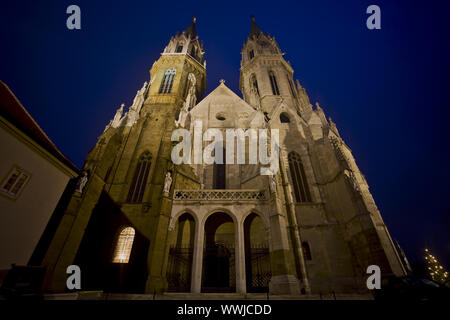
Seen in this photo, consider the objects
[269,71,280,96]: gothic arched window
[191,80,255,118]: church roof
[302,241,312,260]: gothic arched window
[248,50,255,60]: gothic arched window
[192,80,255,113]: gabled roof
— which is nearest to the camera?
[302,241,312,260]: gothic arched window

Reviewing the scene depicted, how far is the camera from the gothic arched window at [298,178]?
1457 cm

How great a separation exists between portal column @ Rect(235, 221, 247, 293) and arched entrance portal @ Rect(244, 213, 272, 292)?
1681 mm

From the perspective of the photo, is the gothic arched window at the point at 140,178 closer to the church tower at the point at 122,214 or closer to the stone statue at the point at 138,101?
the church tower at the point at 122,214

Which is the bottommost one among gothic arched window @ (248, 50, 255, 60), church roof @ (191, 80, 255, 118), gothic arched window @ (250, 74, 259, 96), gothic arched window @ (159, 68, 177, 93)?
church roof @ (191, 80, 255, 118)

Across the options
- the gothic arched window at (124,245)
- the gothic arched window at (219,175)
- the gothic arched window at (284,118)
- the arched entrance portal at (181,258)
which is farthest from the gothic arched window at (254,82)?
the gothic arched window at (124,245)

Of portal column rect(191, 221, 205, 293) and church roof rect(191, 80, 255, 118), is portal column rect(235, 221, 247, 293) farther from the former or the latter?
church roof rect(191, 80, 255, 118)

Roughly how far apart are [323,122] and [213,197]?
45.5ft

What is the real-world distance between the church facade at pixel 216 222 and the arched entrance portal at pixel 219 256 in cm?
7

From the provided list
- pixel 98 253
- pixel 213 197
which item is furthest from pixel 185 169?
pixel 98 253

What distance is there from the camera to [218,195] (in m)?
12.5

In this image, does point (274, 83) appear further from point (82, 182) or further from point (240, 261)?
point (82, 182)

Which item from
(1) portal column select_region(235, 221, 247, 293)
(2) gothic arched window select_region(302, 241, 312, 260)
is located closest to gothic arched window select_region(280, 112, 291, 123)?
(2) gothic arched window select_region(302, 241, 312, 260)

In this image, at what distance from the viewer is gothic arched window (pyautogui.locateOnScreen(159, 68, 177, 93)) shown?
2253cm
